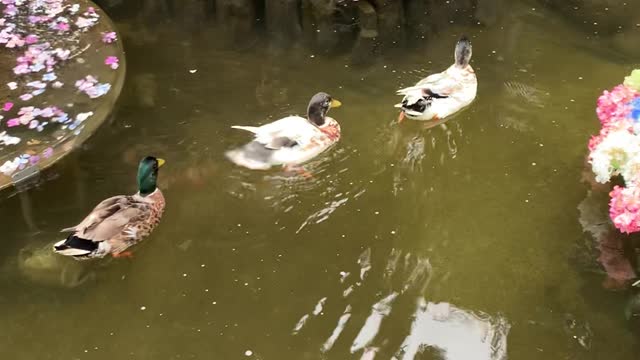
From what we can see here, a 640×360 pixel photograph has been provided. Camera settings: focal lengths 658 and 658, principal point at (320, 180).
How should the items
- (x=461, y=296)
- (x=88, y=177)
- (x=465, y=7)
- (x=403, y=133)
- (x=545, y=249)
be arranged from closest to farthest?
(x=461, y=296)
(x=545, y=249)
(x=88, y=177)
(x=403, y=133)
(x=465, y=7)

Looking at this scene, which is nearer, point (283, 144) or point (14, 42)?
point (283, 144)

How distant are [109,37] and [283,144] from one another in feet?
5.86

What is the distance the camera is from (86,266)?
3.56 metres

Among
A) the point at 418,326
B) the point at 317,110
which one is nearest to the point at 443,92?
the point at 317,110

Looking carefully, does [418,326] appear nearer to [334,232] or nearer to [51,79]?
[334,232]

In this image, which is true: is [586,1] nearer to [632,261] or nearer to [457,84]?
[457,84]

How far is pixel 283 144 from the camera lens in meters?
4.13

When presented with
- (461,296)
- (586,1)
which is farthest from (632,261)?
(586,1)

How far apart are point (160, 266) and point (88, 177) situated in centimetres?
90

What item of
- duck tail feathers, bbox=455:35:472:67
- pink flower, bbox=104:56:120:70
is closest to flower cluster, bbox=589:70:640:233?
duck tail feathers, bbox=455:35:472:67

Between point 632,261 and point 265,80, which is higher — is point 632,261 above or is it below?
below

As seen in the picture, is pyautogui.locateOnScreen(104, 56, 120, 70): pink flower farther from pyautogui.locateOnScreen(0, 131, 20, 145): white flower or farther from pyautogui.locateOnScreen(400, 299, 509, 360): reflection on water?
pyautogui.locateOnScreen(400, 299, 509, 360): reflection on water

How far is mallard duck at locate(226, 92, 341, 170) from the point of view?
4141 millimetres

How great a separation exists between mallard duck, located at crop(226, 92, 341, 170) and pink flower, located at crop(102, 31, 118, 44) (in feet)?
4.48
